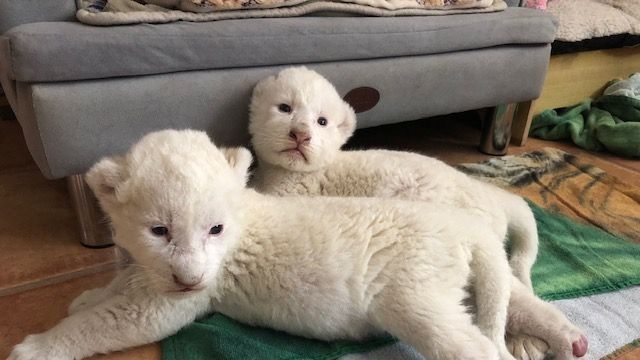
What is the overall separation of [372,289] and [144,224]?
17.6 inches

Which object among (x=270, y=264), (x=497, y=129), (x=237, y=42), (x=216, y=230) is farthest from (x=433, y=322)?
(x=497, y=129)

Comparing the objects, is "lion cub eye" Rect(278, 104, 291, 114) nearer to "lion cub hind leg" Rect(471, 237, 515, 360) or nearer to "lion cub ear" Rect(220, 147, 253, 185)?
"lion cub ear" Rect(220, 147, 253, 185)

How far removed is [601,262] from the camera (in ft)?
4.71

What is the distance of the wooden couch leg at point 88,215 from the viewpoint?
1.39 metres

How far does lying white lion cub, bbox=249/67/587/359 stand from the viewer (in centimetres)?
133

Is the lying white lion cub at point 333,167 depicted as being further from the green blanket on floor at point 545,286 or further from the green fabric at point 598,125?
the green fabric at point 598,125

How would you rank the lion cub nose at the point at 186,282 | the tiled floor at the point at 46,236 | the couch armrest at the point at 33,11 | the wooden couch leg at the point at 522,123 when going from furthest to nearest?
the wooden couch leg at the point at 522,123
the couch armrest at the point at 33,11
the tiled floor at the point at 46,236
the lion cub nose at the point at 186,282

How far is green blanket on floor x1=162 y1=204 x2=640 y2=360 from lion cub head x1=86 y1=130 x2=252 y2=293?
18 cm

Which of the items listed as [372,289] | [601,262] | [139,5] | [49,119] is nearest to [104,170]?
[49,119]

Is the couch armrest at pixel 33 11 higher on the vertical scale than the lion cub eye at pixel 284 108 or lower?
higher

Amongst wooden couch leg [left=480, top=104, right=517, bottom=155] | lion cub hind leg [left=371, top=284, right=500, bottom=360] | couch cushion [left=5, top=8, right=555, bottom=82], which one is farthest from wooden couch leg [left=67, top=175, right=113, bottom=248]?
wooden couch leg [left=480, top=104, right=517, bottom=155]

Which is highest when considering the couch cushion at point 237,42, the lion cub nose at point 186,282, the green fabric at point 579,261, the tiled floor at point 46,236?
the couch cushion at point 237,42

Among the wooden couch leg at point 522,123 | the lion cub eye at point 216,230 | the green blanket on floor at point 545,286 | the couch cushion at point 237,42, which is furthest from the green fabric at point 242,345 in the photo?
the wooden couch leg at point 522,123

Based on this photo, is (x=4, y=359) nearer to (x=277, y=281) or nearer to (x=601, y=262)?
(x=277, y=281)
